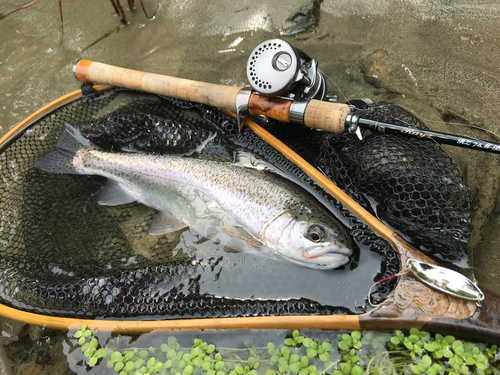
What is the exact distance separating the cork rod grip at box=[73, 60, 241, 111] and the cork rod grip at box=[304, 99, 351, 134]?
578mm

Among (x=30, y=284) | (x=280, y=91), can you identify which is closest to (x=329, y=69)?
(x=280, y=91)

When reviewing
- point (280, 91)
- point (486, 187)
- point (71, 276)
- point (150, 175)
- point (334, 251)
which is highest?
point (280, 91)

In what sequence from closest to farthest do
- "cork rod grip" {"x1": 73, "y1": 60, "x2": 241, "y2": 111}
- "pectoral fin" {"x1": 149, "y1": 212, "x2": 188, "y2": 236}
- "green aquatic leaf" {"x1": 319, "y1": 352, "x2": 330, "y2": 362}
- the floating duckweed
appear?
the floating duckweed, "green aquatic leaf" {"x1": 319, "y1": 352, "x2": 330, "y2": 362}, "cork rod grip" {"x1": 73, "y1": 60, "x2": 241, "y2": 111}, "pectoral fin" {"x1": 149, "y1": 212, "x2": 188, "y2": 236}

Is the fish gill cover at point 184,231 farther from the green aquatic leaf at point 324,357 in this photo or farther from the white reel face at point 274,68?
the white reel face at point 274,68

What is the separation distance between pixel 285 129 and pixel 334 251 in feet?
3.53

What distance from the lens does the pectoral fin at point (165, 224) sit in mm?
2576

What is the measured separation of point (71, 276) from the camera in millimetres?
2336

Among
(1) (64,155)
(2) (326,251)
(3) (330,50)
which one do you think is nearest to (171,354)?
(2) (326,251)

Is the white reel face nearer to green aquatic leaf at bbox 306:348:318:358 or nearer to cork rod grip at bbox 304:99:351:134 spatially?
cork rod grip at bbox 304:99:351:134

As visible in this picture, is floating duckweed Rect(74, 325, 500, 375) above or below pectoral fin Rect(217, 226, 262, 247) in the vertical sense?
below

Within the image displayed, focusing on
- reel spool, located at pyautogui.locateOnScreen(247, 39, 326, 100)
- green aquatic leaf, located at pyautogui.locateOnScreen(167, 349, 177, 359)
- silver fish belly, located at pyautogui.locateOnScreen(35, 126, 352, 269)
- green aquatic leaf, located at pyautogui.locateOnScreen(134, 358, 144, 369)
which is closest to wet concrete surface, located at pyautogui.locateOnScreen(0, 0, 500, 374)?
reel spool, located at pyautogui.locateOnScreen(247, 39, 326, 100)

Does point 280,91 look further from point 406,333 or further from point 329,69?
point 406,333

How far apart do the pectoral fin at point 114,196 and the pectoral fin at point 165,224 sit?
0.90ft

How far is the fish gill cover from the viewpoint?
2.04 meters
